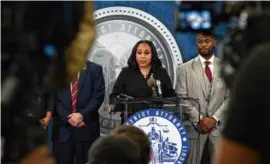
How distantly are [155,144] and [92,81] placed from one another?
3.68ft

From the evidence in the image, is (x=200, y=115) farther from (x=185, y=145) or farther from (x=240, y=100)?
(x=240, y=100)

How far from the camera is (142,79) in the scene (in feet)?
26.8

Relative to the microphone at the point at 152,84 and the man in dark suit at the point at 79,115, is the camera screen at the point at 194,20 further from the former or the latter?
the man in dark suit at the point at 79,115

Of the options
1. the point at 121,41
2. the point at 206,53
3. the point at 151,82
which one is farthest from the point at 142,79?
the point at 121,41

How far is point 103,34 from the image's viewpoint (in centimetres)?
890

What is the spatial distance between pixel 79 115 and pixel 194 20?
533 cm

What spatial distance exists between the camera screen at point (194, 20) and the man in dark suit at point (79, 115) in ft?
17.2

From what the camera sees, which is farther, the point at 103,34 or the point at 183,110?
the point at 103,34

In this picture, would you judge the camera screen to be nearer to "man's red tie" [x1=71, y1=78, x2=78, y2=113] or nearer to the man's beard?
the man's beard

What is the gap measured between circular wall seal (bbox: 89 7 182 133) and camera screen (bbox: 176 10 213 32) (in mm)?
5594

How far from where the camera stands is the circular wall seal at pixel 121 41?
28.8ft

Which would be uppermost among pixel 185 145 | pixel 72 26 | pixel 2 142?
pixel 72 26

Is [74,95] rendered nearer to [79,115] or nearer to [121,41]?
[79,115]

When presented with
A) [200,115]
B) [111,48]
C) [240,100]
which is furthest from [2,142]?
[111,48]
